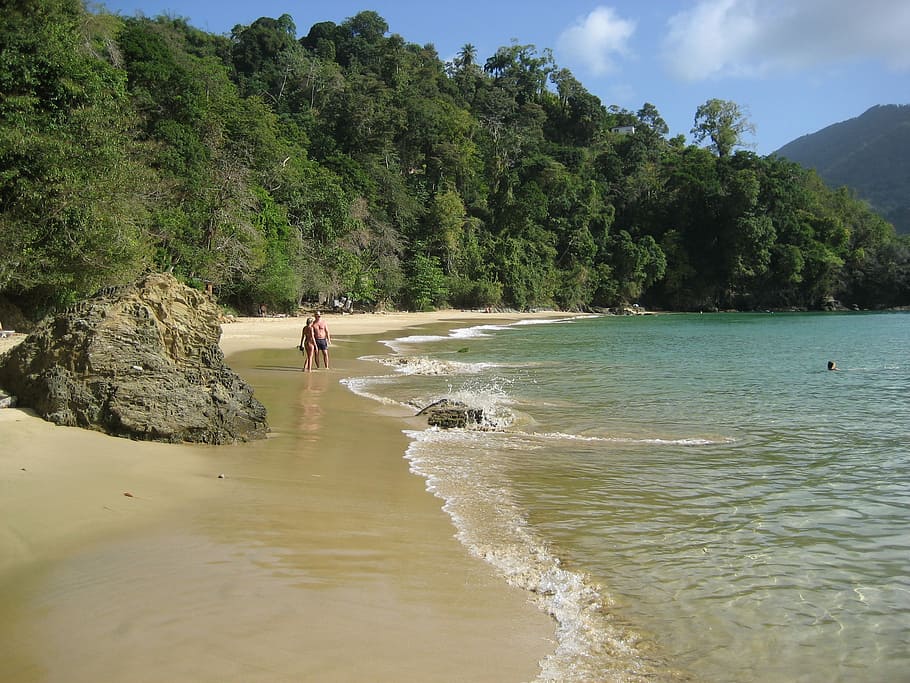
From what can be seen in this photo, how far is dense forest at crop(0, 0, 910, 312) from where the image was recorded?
58.7 feet

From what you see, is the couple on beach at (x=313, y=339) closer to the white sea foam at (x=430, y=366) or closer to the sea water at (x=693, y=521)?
the white sea foam at (x=430, y=366)

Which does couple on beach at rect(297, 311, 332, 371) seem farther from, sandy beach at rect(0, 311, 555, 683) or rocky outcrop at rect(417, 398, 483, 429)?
sandy beach at rect(0, 311, 555, 683)

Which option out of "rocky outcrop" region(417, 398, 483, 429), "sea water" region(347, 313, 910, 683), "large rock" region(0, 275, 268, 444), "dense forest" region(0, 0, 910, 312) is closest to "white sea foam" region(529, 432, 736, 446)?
"sea water" region(347, 313, 910, 683)

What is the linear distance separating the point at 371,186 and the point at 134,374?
45.4 metres

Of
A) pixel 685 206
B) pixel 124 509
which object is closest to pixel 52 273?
pixel 124 509

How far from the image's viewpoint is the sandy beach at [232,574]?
2.90 meters

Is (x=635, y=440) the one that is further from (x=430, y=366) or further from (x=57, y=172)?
(x=57, y=172)

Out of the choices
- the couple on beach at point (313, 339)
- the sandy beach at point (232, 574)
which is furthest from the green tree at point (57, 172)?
the sandy beach at point (232, 574)

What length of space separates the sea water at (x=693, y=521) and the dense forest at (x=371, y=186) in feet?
39.5

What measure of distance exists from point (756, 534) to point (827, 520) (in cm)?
82

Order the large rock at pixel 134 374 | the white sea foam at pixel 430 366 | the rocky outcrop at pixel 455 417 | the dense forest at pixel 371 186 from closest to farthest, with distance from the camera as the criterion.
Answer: the large rock at pixel 134 374, the rocky outcrop at pixel 455 417, the white sea foam at pixel 430 366, the dense forest at pixel 371 186

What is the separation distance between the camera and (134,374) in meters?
6.89

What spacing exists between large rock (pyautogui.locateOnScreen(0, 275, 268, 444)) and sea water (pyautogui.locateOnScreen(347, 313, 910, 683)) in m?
2.29

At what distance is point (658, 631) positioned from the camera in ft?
11.5
